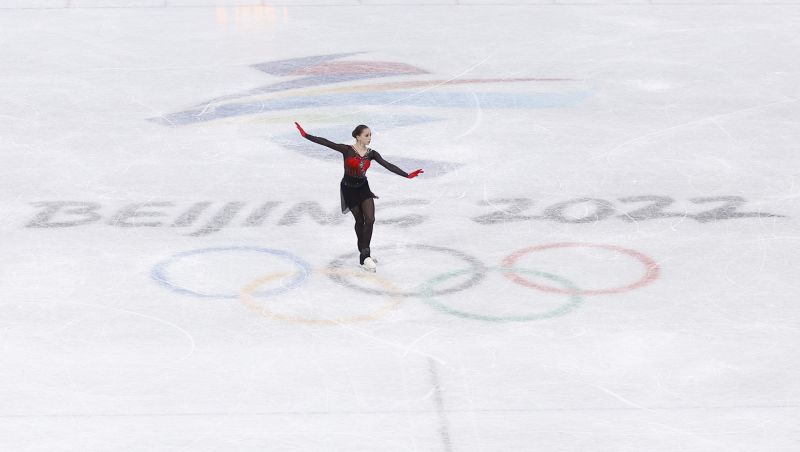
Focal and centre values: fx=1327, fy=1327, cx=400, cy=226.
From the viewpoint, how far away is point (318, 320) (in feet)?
37.1

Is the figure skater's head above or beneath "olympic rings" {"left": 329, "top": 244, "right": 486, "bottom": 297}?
above

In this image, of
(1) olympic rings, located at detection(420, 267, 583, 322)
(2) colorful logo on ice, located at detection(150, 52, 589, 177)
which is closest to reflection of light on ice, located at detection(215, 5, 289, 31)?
(2) colorful logo on ice, located at detection(150, 52, 589, 177)

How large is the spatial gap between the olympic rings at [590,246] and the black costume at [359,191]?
4.40ft

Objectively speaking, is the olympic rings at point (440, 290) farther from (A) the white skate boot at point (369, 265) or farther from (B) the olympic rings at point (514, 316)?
(A) the white skate boot at point (369, 265)

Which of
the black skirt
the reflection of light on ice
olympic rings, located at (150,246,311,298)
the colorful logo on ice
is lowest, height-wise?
olympic rings, located at (150,246,311,298)

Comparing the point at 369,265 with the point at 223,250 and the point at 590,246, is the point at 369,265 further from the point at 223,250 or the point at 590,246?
the point at 590,246

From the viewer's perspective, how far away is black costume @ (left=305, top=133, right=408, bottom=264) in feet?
40.3

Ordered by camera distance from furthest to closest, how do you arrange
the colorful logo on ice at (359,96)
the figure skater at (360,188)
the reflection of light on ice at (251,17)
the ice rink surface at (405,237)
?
the reflection of light on ice at (251,17), the colorful logo on ice at (359,96), the figure skater at (360,188), the ice rink surface at (405,237)

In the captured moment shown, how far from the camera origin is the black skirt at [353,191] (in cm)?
1238

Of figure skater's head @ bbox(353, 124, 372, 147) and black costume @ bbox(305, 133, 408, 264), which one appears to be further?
black costume @ bbox(305, 133, 408, 264)

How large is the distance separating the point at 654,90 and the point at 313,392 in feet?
34.3

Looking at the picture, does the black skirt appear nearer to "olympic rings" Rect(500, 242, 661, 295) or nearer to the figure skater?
the figure skater

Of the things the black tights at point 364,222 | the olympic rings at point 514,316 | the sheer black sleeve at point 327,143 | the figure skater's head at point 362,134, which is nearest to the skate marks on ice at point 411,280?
the olympic rings at point 514,316

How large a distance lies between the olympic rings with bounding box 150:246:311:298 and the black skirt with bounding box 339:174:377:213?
72 cm
